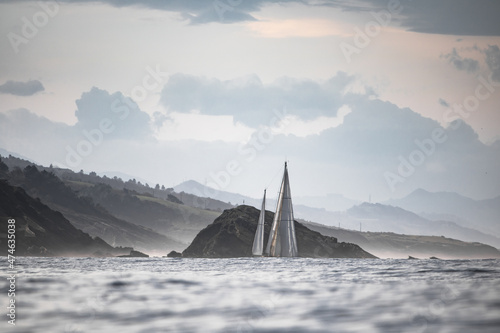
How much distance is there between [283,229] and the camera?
15175cm

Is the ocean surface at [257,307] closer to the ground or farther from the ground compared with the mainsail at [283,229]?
closer to the ground

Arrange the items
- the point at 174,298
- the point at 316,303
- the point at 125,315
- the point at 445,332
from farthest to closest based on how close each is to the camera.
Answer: the point at 174,298 < the point at 316,303 < the point at 125,315 < the point at 445,332

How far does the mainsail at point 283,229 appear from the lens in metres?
146

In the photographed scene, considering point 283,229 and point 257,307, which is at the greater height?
point 283,229

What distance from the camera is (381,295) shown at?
1652 inches

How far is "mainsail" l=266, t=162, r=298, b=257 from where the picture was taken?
14600 cm

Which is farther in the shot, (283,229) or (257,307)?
(283,229)

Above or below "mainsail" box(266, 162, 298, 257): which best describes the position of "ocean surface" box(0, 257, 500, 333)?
below

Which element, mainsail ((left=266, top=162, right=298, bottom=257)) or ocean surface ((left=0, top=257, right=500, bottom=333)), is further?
mainsail ((left=266, top=162, right=298, bottom=257))

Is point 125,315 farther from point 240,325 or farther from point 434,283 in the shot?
point 434,283

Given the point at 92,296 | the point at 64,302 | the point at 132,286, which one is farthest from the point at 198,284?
the point at 64,302

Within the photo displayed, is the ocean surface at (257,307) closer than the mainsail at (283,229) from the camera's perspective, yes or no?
Yes

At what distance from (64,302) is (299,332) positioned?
16.7 metres

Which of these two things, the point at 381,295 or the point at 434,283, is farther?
the point at 434,283
